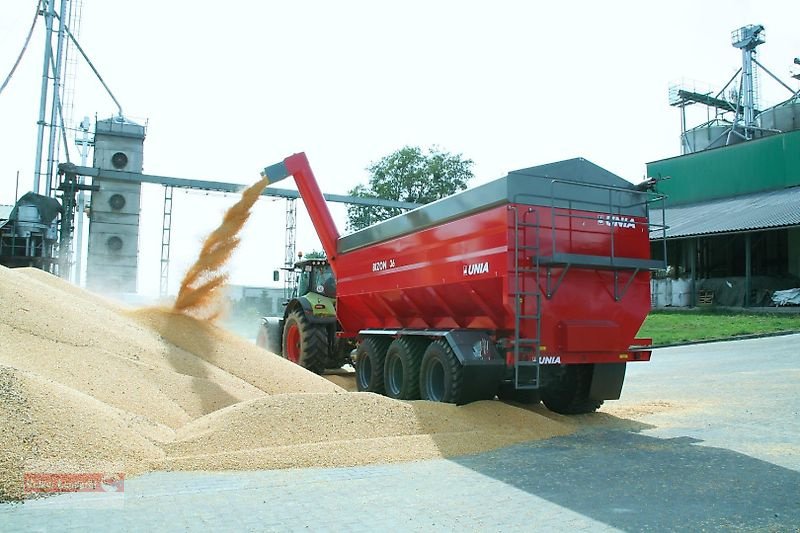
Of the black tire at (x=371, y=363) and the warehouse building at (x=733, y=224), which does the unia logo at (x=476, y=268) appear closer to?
the black tire at (x=371, y=363)

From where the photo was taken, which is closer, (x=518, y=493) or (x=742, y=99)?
(x=518, y=493)

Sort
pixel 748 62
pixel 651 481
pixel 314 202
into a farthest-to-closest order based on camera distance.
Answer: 1. pixel 748 62
2. pixel 314 202
3. pixel 651 481

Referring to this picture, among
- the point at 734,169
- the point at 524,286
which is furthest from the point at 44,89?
the point at 734,169

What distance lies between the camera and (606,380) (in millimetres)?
8938

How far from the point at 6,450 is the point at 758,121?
→ 178 feet

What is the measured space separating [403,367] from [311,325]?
439cm

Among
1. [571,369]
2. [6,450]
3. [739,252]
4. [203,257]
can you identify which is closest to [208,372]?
[203,257]

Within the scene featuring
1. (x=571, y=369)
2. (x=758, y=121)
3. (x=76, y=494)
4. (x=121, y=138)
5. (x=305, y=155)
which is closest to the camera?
(x=76, y=494)

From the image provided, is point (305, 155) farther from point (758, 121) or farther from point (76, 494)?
point (758, 121)

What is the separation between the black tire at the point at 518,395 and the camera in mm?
9531

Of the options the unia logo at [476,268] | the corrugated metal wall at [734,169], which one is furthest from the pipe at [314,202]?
the corrugated metal wall at [734,169]

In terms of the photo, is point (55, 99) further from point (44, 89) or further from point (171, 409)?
point (171, 409)

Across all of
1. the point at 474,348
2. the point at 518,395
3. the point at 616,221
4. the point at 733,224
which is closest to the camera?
the point at 474,348

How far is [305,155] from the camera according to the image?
1340 centimetres
